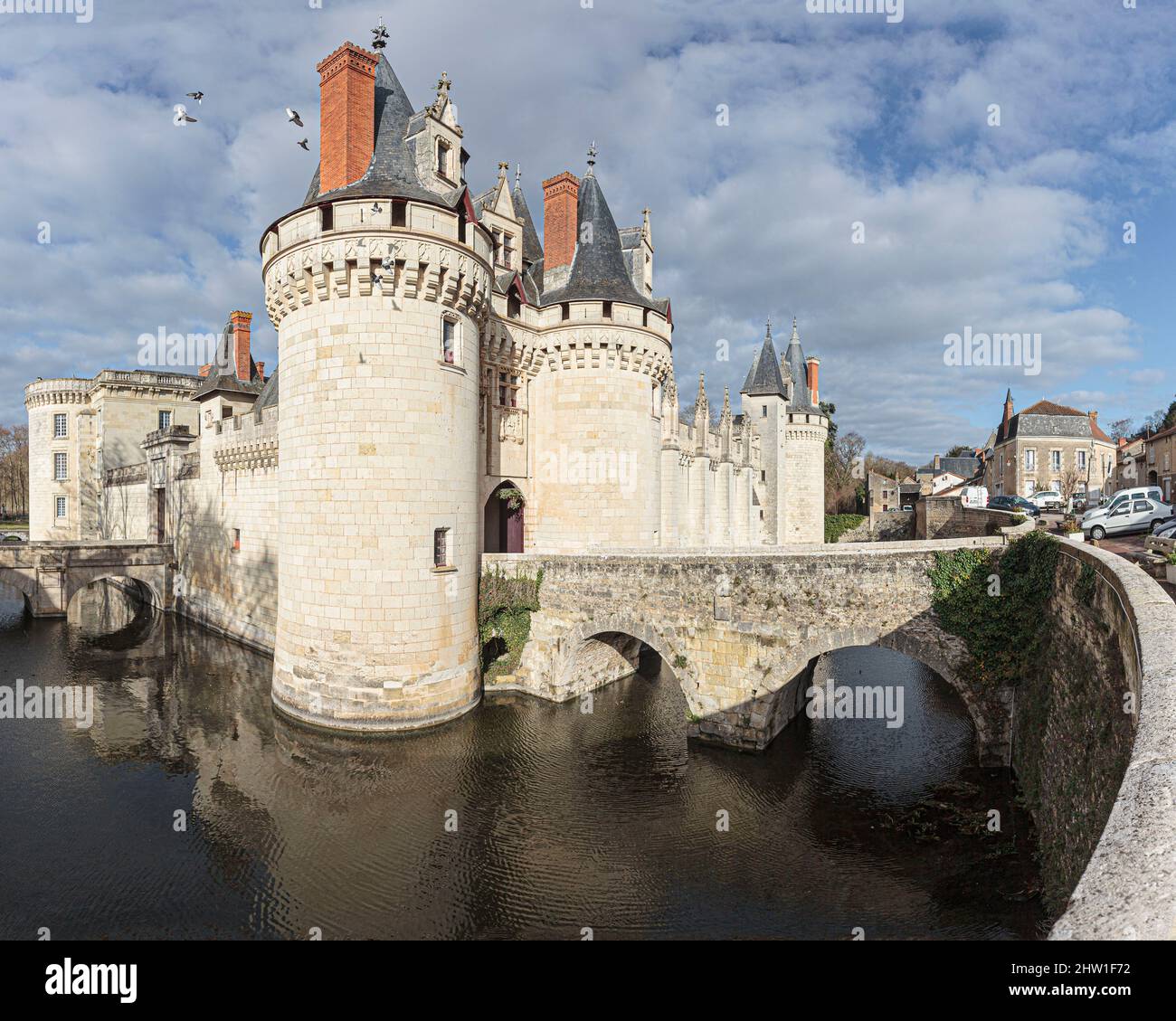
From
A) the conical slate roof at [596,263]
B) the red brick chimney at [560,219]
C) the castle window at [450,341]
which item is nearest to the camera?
the castle window at [450,341]

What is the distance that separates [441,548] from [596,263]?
11.3 metres

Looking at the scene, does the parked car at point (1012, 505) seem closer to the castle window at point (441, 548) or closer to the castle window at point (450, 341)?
the castle window at point (441, 548)

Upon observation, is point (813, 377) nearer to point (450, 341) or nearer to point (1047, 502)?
point (1047, 502)

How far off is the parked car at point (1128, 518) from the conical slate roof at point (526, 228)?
20.2 m

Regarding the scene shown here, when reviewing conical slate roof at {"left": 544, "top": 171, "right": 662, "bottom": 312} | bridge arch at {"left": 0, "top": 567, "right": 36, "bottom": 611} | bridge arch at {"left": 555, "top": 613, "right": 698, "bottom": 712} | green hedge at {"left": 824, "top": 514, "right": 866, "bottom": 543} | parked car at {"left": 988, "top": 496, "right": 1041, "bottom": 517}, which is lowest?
bridge arch at {"left": 555, "top": 613, "right": 698, "bottom": 712}

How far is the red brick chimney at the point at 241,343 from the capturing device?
28.3 metres

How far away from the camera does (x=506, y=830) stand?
11.4 meters

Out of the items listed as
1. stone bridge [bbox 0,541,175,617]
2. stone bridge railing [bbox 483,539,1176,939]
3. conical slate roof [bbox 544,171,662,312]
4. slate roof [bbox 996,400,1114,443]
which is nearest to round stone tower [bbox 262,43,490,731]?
stone bridge railing [bbox 483,539,1176,939]

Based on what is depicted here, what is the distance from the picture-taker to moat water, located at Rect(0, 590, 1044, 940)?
905 cm

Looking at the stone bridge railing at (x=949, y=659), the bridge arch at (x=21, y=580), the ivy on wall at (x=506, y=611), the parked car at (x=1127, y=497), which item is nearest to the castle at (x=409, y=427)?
the ivy on wall at (x=506, y=611)

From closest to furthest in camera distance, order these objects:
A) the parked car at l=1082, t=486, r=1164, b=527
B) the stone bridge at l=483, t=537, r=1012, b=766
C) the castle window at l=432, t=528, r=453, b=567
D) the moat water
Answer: the moat water → the stone bridge at l=483, t=537, r=1012, b=766 → the castle window at l=432, t=528, r=453, b=567 → the parked car at l=1082, t=486, r=1164, b=527

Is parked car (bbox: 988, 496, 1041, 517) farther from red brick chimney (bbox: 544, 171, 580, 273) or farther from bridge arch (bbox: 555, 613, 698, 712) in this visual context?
red brick chimney (bbox: 544, 171, 580, 273)

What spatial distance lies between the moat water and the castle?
271 cm

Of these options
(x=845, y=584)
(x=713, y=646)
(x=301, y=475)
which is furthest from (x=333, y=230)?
(x=845, y=584)
